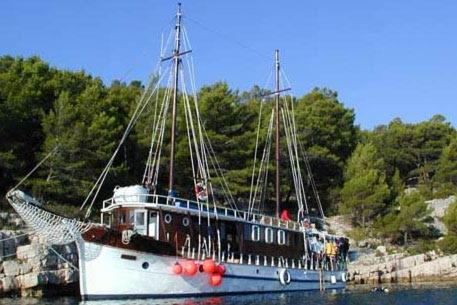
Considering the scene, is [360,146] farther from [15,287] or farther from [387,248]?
A: [15,287]

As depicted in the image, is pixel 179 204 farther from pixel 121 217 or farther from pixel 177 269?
pixel 177 269

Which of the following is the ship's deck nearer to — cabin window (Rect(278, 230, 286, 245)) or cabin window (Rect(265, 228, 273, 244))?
cabin window (Rect(265, 228, 273, 244))

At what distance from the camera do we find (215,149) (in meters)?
54.9

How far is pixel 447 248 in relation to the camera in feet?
185

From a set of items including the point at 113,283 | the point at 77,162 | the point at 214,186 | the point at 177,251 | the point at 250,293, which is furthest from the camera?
the point at 214,186

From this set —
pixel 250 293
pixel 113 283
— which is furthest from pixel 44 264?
pixel 250 293

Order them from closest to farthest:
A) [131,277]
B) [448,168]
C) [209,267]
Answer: [131,277] → [209,267] → [448,168]

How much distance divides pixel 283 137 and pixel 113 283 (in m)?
34.5

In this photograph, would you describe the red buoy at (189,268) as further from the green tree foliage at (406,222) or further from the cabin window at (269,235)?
the green tree foliage at (406,222)

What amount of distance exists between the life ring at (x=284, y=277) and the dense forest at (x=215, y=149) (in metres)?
14.1

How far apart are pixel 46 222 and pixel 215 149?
26277 mm

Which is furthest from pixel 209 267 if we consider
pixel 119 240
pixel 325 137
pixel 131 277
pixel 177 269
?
pixel 325 137

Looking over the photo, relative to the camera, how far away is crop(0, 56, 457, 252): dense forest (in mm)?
44406

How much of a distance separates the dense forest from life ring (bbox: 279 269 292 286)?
1412 cm
